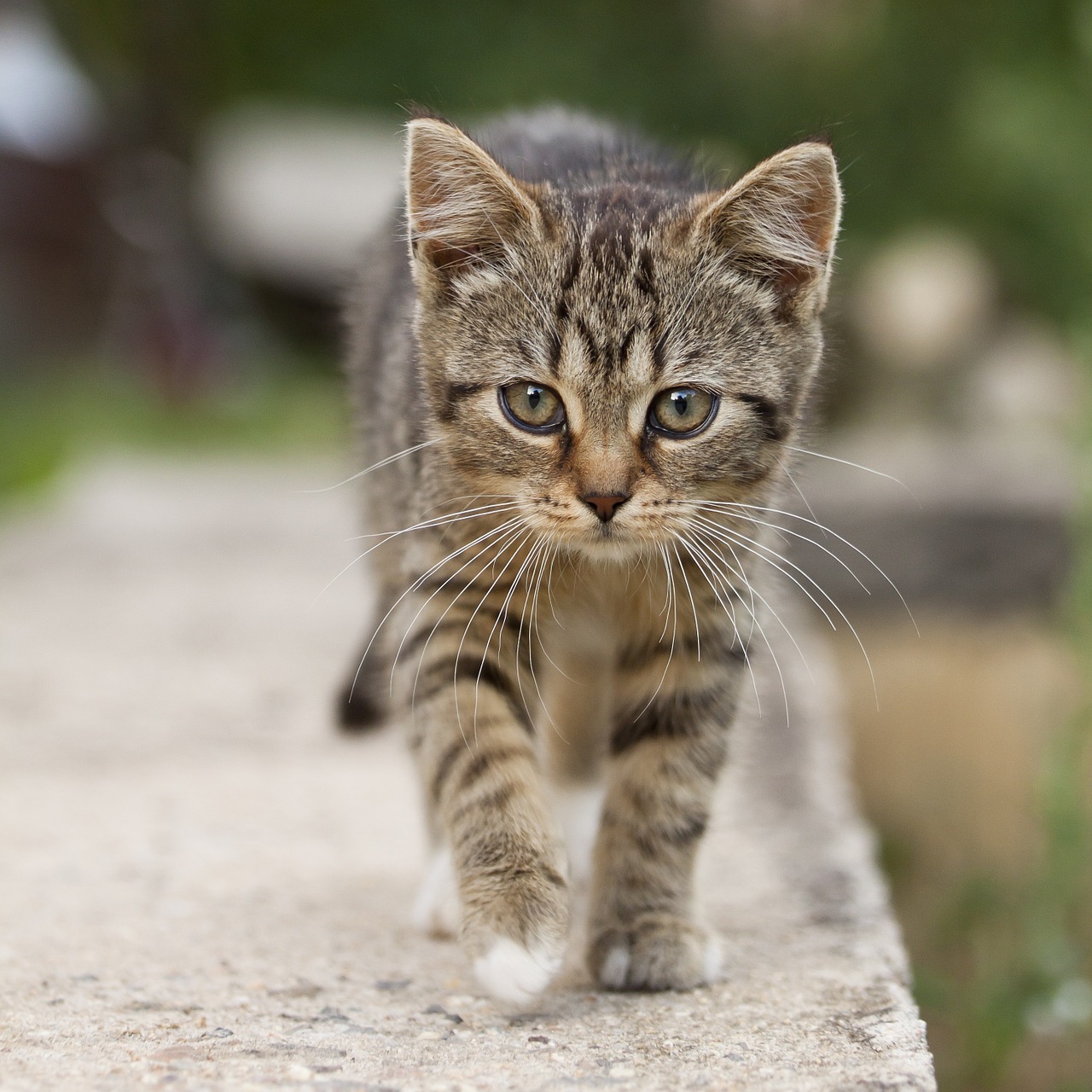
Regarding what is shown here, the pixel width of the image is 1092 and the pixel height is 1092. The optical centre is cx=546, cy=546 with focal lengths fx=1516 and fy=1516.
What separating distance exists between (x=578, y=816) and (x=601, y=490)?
1.27 meters

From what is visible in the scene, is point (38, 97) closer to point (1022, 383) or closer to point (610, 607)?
point (1022, 383)

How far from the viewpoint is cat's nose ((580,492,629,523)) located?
265cm

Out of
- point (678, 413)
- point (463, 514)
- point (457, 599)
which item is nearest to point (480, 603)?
point (457, 599)

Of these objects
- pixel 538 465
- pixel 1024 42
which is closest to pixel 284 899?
pixel 538 465

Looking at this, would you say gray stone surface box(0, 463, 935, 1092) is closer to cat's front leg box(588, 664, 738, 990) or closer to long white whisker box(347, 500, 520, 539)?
cat's front leg box(588, 664, 738, 990)

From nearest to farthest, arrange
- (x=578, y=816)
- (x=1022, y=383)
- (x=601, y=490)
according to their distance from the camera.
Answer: (x=601, y=490)
(x=578, y=816)
(x=1022, y=383)

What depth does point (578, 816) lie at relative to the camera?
3.67m

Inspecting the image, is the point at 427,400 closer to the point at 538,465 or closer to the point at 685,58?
the point at 538,465

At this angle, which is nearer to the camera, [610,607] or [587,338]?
[587,338]

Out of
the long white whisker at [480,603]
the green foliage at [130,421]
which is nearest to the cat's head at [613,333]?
the long white whisker at [480,603]

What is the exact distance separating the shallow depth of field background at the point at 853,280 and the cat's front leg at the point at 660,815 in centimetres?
79

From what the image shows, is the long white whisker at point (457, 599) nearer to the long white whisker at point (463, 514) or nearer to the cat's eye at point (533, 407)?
the long white whisker at point (463, 514)

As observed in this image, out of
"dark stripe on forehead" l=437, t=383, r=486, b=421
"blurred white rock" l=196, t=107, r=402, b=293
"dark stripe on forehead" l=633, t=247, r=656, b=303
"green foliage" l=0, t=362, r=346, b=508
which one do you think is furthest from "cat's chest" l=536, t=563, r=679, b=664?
"blurred white rock" l=196, t=107, r=402, b=293

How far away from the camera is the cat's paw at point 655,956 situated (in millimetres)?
2795
